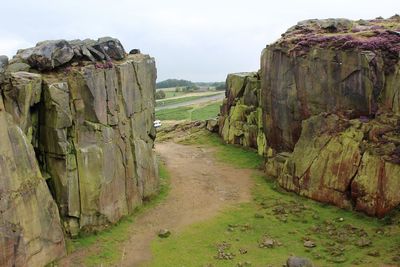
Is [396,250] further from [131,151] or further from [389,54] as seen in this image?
[131,151]

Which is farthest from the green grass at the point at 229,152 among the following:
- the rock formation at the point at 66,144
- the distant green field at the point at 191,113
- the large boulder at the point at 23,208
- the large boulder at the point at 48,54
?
the distant green field at the point at 191,113

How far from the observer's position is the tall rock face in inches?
1427

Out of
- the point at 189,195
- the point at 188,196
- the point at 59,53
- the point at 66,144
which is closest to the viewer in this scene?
the point at 66,144

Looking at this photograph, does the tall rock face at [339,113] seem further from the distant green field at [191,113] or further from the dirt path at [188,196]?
the distant green field at [191,113]

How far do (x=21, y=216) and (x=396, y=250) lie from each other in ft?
70.7

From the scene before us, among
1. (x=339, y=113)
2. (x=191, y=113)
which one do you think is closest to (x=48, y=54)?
(x=339, y=113)

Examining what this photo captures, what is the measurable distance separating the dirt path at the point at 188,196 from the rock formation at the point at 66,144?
211 centimetres

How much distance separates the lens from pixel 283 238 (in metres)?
33.4

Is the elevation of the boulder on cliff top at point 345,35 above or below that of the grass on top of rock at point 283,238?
above

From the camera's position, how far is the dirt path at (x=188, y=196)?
32906 millimetres

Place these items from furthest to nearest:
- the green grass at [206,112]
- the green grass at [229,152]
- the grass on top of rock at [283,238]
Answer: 1. the green grass at [206,112]
2. the green grass at [229,152]
3. the grass on top of rock at [283,238]

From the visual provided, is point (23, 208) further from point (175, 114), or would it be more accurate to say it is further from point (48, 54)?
point (175, 114)

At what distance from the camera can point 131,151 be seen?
122ft

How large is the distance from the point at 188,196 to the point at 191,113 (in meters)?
59.2
